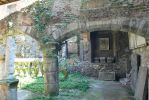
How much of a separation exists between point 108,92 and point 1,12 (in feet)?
17.9

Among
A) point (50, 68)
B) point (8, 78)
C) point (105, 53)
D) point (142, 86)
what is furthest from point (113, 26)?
point (105, 53)

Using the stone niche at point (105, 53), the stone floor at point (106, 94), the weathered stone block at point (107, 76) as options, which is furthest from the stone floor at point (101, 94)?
the stone niche at point (105, 53)

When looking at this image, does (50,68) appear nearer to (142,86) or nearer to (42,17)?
(42,17)

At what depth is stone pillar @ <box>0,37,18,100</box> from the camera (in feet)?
25.1

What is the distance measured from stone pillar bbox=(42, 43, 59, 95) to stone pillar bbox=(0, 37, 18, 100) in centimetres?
210

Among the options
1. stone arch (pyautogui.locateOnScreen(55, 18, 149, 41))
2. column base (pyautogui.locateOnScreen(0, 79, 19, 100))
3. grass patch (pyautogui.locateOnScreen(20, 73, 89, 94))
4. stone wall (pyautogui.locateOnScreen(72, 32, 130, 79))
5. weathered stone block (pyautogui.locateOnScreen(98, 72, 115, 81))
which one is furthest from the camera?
stone wall (pyautogui.locateOnScreen(72, 32, 130, 79))

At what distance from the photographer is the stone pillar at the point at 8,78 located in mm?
7664

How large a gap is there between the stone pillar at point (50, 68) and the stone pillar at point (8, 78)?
2.10m

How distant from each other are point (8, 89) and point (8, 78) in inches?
12.0

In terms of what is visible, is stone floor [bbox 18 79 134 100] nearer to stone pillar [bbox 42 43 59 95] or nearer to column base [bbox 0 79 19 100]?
stone pillar [bbox 42 43 59 95]

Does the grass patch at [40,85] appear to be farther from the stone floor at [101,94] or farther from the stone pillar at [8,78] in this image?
the stone pillar at [8,78]

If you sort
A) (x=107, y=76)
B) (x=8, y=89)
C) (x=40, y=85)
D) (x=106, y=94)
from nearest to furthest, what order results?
(x=8, y=89) < (x=106, y=94) < (x=40, y=85) < (x=107, y=76)

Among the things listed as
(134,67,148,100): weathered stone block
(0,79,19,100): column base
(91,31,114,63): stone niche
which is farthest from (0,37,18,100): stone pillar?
(91,31,114,63): stone niche

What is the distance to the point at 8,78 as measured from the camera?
25.3 feet
